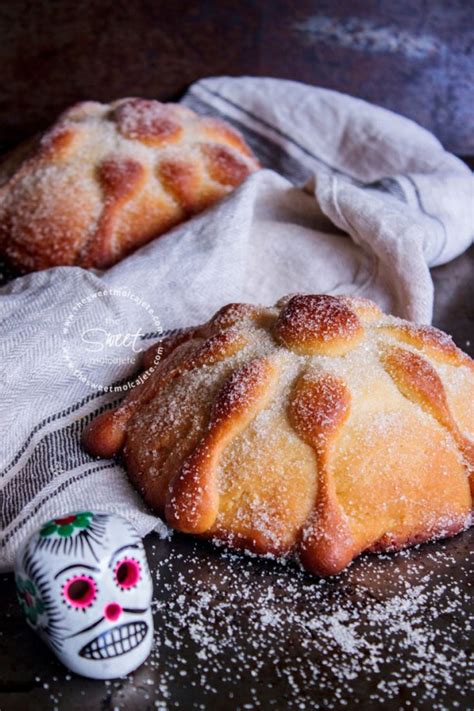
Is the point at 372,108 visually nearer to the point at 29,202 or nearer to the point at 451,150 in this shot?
the point at 451,150

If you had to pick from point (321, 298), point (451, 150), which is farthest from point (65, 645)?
point (451, 150)

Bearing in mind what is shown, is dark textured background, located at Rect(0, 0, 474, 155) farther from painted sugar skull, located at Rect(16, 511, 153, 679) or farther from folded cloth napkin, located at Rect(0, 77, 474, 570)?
painted sugar skull, located at Rect(16, 511, 153, 679)

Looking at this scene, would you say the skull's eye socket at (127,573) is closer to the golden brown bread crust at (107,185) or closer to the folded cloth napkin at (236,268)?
the folded cloth napkin at (236,268)

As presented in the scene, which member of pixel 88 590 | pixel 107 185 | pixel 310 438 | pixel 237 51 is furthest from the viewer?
pixel 237 51

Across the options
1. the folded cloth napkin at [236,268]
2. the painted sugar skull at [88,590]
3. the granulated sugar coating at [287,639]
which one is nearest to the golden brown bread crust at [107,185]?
the folded cloth napkin at [236,268]

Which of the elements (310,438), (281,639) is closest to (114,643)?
(281,639)

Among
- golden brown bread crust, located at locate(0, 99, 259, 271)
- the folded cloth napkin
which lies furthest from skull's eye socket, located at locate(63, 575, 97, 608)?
golden brown bread crust, located at locate(0, 99, 259, 271)

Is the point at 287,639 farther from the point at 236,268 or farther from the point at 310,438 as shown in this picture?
the point at 236,268
